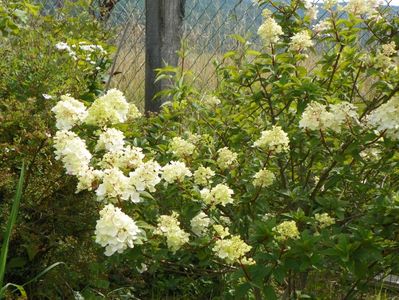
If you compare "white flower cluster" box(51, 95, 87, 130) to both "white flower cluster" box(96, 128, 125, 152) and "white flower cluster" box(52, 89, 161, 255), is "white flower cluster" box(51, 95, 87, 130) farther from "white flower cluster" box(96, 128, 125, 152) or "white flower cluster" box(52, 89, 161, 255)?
"white flower cluster" box(96, 128, 125, 152)

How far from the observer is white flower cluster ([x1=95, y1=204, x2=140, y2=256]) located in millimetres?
1854

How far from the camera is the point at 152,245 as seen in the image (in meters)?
2.20

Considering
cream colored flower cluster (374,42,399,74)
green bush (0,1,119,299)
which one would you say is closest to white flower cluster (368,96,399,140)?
cream colored flower cluster (374,42,399,74)

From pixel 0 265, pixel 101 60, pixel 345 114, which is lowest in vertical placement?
pixel 0 265

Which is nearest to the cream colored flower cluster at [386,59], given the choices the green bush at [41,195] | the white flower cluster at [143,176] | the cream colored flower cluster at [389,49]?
the cream colored flower cluster at [389,49]

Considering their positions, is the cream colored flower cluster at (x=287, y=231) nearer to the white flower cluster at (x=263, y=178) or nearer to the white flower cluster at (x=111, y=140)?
the white flower cluster at (x=263, y=178)

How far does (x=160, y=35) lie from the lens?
389 cm

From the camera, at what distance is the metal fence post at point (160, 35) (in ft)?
12.7

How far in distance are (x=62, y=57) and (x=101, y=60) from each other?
0.53 metres

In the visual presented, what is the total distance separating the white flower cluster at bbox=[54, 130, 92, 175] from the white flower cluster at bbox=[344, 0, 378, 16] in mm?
1103

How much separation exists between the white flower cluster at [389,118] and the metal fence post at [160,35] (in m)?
1.89

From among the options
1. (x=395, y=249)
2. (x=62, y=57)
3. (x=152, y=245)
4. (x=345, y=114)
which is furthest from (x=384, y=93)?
(x=62, y=57)

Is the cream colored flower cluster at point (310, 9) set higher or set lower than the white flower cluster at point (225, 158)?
higher

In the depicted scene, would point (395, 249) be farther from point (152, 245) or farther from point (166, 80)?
point (166, 80)
